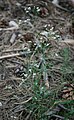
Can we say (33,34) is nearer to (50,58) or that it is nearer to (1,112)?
(50,58)

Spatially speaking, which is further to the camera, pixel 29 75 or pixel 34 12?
pixel 34 12

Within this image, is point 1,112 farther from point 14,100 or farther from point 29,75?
point 29,75

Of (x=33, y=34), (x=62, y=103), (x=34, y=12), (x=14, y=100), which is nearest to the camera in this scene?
(x=62, y=103)

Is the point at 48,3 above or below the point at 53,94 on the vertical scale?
above

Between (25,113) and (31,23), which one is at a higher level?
(31,23)

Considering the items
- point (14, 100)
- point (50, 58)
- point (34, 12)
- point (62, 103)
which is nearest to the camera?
point (62, 103)

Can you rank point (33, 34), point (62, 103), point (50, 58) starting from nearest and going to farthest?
point (62, 103) < point (50, 58) < point (33, 34)

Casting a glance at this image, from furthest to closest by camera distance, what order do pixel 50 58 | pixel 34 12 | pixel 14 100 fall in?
pixel 34 12 → pixel 50 58 → pixel 14 100

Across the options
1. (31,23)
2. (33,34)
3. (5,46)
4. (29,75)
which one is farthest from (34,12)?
(29,75)

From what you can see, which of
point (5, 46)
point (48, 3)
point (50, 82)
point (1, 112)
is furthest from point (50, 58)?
point (48, 3)
